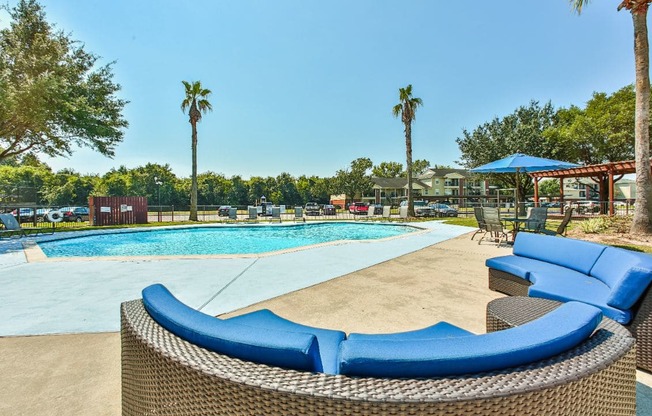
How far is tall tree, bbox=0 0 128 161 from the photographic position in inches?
462

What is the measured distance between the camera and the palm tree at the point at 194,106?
19.1 m

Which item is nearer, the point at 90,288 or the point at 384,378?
the point at 384,378

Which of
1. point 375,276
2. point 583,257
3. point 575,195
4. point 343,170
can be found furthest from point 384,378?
point 575,195

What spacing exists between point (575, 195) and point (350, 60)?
67.0m

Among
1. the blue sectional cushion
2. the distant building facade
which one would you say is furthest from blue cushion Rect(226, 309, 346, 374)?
the distant building facade

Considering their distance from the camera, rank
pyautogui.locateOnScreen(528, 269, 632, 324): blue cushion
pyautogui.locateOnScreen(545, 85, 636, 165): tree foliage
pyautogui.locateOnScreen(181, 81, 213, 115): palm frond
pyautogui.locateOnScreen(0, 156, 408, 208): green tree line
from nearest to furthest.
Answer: pyautogui.locateOnScreen(528, 269, 632, 324): blue cushion → pyautogui.locateOnScreen(181, 81, 213, 115): palm frond → pyautogui.locateOnScreen(545, 85, 636, 165): tree foliage → pyautogui.locateOnScreen(0, 156, 408, 208): green tree line

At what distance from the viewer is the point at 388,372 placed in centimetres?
92

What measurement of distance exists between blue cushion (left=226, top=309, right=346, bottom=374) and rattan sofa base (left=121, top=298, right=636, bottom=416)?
349 millimetres

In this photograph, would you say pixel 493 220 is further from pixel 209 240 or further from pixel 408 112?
pixel 408 112

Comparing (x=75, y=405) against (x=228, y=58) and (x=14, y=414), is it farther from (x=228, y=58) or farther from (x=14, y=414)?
(x=228, y=58)

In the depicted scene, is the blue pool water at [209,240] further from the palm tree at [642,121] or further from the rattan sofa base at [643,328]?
the rattan sofa base at [643,328]

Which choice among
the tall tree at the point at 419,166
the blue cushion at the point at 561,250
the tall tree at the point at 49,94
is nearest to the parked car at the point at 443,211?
the blue cushion at the point at 561,250

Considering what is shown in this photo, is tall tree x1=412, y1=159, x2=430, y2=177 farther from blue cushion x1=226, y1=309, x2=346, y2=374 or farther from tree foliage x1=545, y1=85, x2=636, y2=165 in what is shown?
blue cushion x1=226, y1=309, x2=346, y2=374

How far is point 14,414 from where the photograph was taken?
1.78 meters
